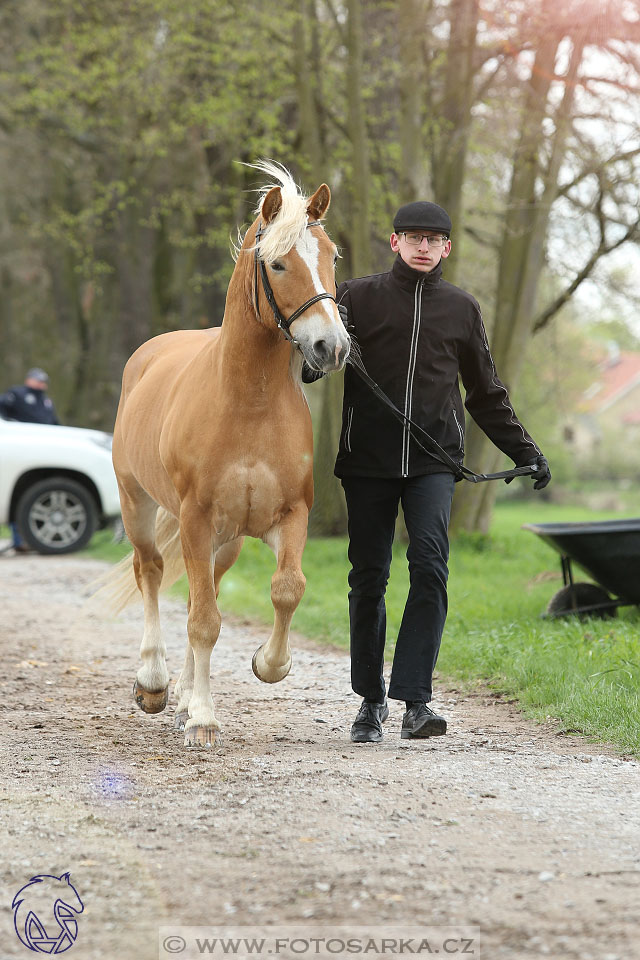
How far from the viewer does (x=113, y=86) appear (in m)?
16.2

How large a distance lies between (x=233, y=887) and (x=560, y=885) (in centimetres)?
87

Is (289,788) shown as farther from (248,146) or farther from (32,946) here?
(248,146)

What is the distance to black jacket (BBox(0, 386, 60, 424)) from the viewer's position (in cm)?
1433

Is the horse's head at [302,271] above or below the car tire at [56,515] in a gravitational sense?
above

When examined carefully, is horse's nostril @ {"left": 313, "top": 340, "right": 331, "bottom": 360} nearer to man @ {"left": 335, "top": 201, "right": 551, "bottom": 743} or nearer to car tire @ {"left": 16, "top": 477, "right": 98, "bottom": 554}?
man @ {"left": 335, "top": 201, "right": 551, "bottom": 743}

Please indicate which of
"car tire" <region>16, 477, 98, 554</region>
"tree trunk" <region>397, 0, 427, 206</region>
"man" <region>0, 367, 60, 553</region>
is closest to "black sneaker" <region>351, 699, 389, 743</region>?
"tree trunk" <region>397, 0, 427, 206</region>

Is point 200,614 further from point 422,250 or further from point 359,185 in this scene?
point 359,185

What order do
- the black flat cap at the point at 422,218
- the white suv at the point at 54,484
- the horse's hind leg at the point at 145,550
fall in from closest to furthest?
1. the black flat cap at the point at 422,218
2. the horse's hind leg at the point at 145,550
3. the white suv at the point at 54,484

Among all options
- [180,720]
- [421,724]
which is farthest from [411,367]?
[180,720]

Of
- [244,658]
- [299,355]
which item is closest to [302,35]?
[244,658]

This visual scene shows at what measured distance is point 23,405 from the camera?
566 inches

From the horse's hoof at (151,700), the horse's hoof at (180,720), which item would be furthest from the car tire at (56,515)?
the horse's hoof at (180,720)

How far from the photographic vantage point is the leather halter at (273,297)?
14.2 ft

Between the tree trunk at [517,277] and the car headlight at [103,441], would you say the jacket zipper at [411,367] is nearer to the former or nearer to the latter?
the tree trunk at [517,277]
